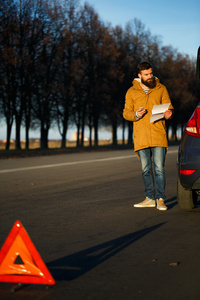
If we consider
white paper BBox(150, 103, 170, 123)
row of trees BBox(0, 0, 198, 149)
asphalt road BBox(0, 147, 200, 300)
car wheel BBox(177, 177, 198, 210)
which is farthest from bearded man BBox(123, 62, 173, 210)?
row of trees BBox(0, 0, 198, 149)

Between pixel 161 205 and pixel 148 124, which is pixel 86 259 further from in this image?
pixel 148 124

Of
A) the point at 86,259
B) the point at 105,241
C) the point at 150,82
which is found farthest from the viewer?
the point at 150,82

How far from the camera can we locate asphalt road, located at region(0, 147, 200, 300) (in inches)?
166

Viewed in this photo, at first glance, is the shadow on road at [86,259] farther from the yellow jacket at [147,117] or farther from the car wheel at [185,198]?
the yellow jacket at [147,117]

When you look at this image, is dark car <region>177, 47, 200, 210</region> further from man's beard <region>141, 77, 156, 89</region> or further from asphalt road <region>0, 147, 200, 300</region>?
man's beard <region>141, 77, 156, 89</region>

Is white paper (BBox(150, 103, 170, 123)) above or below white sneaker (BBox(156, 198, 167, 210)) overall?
above

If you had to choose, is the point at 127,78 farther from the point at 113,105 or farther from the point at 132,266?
the point at 132,266

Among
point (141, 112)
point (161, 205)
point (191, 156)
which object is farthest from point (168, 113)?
point (161, 205)

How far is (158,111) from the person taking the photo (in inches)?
312

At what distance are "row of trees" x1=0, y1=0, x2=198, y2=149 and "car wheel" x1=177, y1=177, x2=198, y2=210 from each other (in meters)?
28.2

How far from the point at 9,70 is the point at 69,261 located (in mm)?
35799

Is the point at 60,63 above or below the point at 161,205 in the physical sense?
above

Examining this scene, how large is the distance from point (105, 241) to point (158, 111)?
2626mm

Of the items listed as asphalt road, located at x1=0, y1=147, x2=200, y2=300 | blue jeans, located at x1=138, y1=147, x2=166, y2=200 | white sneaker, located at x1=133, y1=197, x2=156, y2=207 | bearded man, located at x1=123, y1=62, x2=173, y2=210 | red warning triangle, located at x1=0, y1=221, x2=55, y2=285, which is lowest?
asphalt road, located at x1=0, y1=147, x2=200, y2=300
